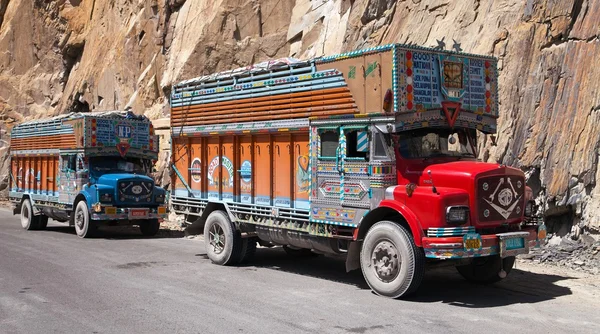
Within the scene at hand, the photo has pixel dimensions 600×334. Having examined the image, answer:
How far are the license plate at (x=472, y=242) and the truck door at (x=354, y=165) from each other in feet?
5.05

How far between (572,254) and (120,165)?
11.9 m

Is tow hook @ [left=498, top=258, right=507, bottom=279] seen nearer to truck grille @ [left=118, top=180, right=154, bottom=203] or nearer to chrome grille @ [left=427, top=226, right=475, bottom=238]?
chrome grille @ [left=427, top=226, right=475, bottom=238]

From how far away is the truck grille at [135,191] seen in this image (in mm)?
16609

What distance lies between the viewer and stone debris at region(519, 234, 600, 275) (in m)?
10.8

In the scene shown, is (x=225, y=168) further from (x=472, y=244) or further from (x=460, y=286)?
(x=472, y=244)

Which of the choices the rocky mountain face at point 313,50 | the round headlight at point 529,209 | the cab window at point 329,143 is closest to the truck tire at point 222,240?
the cab window at point 329,143

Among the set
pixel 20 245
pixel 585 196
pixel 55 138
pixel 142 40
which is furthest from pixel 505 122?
pixel 142 40

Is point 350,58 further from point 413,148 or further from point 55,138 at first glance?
point 55,138

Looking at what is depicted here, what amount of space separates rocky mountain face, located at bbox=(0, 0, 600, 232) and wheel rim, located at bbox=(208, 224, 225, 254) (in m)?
6.04

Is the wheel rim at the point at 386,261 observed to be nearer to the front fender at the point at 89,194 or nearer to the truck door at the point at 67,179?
the front fender at the point at 89,194

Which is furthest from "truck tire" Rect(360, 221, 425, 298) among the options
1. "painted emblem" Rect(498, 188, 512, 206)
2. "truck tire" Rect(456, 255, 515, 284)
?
"truck tire" Rect(456, 255, 515, 284)

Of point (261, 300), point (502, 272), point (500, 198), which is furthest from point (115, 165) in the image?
point (500, 198)

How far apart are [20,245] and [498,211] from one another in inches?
437

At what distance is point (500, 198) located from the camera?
8312mm
